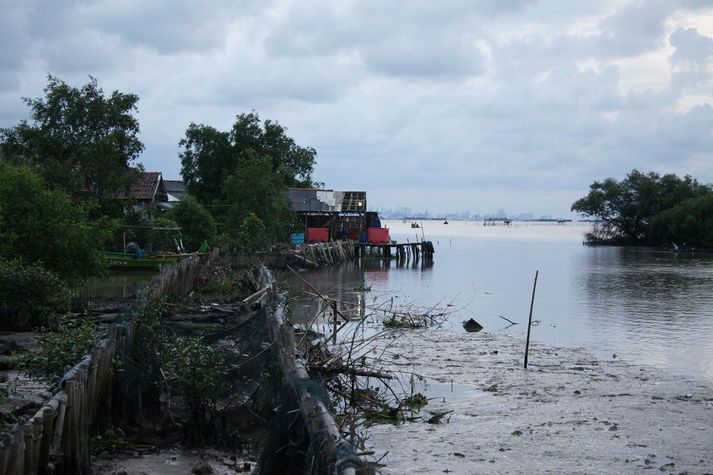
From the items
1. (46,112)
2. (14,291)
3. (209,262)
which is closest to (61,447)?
(14,291)

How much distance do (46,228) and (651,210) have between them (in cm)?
8705

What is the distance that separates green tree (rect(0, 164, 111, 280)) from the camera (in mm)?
18156

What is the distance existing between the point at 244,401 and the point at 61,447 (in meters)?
2.71

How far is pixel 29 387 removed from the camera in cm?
1005

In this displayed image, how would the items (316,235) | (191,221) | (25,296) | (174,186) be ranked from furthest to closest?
(174,186), (316,235), (191,221), (25,296)

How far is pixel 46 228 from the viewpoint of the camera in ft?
59.9

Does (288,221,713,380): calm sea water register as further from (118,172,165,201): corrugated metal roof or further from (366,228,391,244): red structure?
(118,172,165,201): corrugated metal roof

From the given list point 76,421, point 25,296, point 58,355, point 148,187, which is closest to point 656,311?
point 25,296

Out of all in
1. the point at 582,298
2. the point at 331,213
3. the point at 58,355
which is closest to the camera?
the point at 58,355


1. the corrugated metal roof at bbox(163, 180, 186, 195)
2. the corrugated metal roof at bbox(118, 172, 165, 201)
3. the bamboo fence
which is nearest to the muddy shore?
the bamboo fence

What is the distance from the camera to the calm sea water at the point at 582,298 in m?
20.1

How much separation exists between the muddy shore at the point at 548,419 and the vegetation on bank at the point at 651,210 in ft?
225

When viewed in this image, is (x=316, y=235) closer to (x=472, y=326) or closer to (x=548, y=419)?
(x=472, y=326)

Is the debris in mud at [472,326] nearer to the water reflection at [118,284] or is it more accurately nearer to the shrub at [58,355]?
the water reflection at [118,284]
